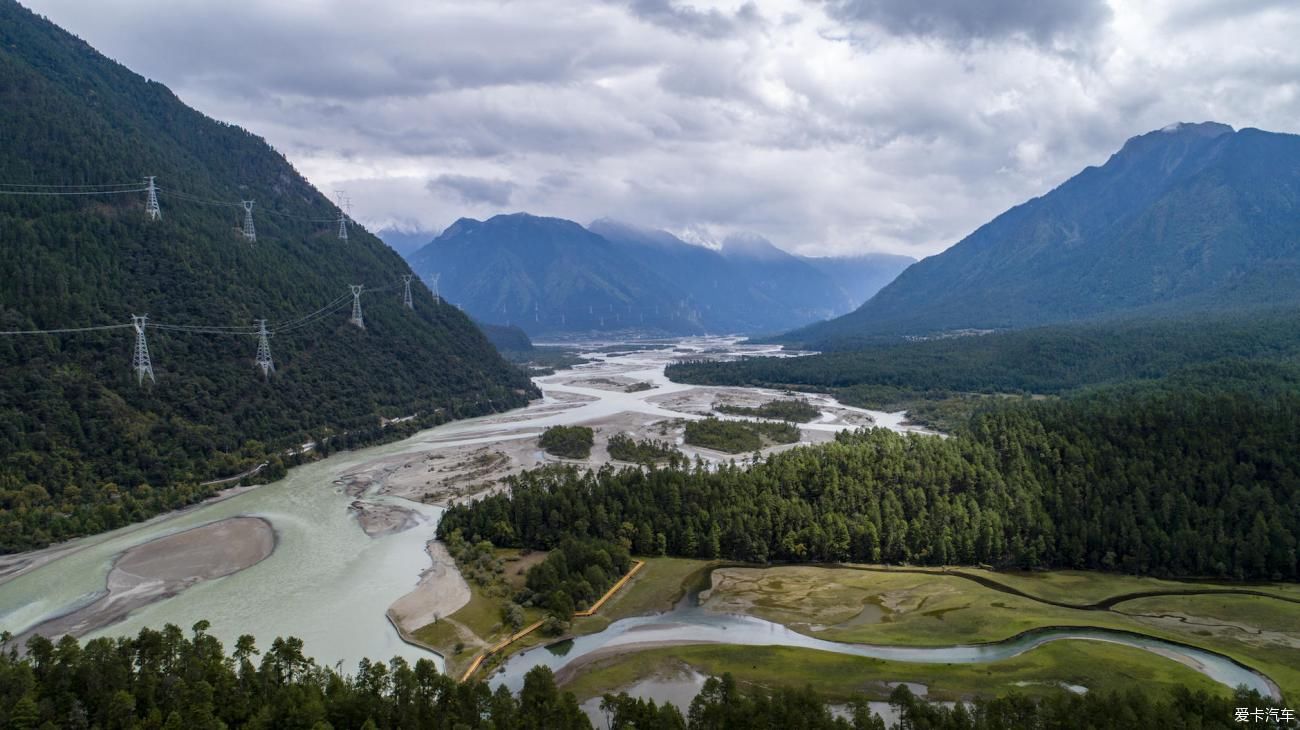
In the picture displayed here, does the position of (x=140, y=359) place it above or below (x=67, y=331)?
below

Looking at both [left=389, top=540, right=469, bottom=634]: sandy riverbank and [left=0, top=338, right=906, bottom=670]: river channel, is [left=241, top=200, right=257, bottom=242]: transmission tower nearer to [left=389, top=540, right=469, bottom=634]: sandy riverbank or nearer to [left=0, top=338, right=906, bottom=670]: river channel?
[left=0, top=338, right=906, bottom=670]: river channel

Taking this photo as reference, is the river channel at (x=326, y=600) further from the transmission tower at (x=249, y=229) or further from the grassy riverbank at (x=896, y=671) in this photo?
the transmission tower at (x=249, y=229)

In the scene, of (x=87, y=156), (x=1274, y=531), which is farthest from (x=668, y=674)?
(x=87, y=156)

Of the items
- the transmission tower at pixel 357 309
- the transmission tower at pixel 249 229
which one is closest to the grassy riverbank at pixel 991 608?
the transmission tower at pixel 357 309

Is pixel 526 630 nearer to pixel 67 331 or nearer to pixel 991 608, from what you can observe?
pixel 991 608

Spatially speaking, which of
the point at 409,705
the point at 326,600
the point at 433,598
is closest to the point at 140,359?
the point at 326,600

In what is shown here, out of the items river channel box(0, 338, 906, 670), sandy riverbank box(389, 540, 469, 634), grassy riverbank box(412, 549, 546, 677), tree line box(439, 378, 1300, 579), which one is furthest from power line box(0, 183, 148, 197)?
grassy riverbank box(412, 549, 546, 677)
